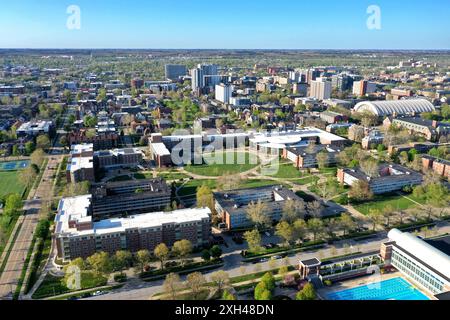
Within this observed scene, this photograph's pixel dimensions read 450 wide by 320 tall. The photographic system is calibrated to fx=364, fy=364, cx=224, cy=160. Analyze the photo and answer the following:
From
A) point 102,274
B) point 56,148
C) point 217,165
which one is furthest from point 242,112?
point 102,274

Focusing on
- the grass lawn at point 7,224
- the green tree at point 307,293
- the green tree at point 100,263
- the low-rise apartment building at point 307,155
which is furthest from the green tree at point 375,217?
the grass lawn at point 7,224

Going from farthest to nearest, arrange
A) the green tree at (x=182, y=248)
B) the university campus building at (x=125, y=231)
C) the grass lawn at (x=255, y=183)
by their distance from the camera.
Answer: the grass lawn at (x=255, y=183), the university campus building at (x=125, y=231), the green tree at (x=182, y=248)

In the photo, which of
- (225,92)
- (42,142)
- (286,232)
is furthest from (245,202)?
(225,92)

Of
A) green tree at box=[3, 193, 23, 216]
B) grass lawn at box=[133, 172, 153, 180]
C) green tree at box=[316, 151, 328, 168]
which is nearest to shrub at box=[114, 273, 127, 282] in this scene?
green tree at box=[3, 193, 23, 216]

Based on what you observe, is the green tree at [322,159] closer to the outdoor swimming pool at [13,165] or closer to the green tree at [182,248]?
the green tree at [182,248]

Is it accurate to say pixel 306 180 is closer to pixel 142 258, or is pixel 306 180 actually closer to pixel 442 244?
pixel 442 244

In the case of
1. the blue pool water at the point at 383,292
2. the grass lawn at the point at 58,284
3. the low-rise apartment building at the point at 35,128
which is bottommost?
the grass lawn at the point at 58,284

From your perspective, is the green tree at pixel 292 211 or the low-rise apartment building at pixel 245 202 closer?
the green tree at pixel 292 211
